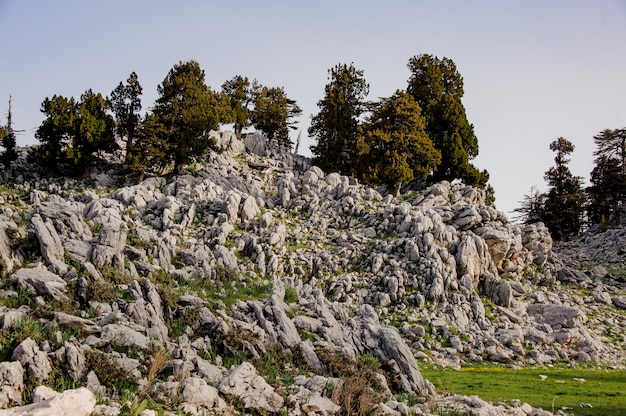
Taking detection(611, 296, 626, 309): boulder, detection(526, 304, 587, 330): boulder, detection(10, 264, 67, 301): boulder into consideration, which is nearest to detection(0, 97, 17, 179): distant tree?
detection(10, 264, 67, 301): boulder

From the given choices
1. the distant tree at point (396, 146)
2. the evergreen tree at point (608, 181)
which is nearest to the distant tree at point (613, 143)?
the evergreen tree at point (608, 181)

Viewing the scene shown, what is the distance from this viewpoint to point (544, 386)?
22.2m

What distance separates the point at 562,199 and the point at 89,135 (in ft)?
218

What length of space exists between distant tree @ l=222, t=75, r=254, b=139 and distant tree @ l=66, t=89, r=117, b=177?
18.6 meters

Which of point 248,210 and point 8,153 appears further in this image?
point 8,153

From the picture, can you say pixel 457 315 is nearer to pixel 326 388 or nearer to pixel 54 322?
pixel 326 388

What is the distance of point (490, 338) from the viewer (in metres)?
30.7

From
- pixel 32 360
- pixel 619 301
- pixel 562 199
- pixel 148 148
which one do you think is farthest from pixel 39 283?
pixel 562 199

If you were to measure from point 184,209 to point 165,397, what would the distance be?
1182 inches

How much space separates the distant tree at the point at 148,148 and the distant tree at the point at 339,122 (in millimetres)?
19531

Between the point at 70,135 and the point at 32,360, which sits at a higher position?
the point at 70,135

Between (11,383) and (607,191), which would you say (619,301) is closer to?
(607,191)

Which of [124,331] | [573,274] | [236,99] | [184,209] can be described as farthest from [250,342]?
[236,99]

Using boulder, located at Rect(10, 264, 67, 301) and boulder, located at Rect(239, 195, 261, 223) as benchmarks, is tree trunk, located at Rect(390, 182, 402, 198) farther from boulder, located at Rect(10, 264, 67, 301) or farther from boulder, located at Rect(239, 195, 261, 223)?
boulder, located at Rect(10, 264, 67, 301)
